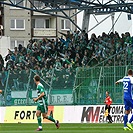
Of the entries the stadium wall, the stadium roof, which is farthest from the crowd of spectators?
the stadium wall

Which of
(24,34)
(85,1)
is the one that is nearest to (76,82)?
(85,1)

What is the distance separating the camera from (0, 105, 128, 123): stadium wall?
119ft

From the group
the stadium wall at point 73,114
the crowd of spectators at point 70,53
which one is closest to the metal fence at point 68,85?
the stadium wall at point 73,114

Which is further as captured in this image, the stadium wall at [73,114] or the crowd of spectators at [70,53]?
the crowd of spectators at [70,53]

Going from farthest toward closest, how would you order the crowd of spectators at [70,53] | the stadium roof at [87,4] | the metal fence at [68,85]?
1. the stadium roof at [87,4]
2. the crowd of spectators at [70,53]
3. the metal fence at [68,85]

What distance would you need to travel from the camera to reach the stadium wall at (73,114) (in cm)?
3625

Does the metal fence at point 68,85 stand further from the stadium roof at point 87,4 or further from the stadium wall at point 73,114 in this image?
the stadium roof at point 87,4

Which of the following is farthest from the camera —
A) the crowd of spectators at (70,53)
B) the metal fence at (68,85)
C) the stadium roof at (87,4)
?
the stadium roof at (87,4)

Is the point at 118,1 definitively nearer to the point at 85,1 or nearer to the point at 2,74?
the point at 85,1

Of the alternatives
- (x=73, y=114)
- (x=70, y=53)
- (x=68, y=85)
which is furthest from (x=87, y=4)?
(x=73, y=114)

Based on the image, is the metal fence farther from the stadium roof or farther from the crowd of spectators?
the stadium roof

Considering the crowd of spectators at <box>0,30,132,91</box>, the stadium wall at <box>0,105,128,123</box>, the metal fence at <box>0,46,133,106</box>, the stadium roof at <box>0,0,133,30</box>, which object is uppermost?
the stadium roof at <box>0,0,133,30</box>

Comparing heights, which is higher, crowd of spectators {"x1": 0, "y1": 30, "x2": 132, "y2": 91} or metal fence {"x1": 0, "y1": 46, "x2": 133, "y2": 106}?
crowd of spectators {"x1": 0, "y1": 30, "x2": 132, "y2": 91}

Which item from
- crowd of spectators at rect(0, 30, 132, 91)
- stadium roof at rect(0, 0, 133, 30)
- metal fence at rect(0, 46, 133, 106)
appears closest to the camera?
metal fence at rect(0, 46, 133, 106)
